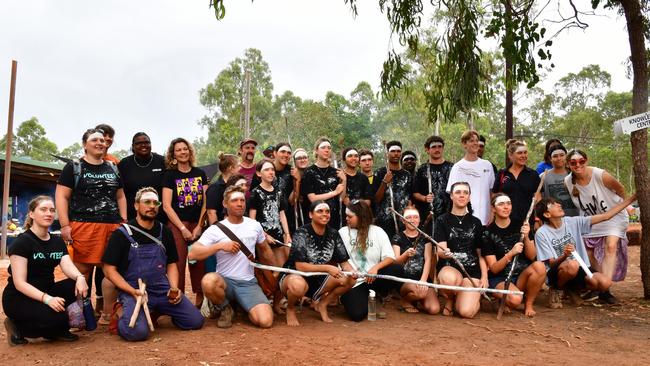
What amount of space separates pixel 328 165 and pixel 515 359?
10.1 feet

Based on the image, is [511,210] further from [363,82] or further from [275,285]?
[363,82]

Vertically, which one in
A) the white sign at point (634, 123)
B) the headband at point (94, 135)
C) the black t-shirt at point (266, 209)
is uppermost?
the white sign at point (634, 123)

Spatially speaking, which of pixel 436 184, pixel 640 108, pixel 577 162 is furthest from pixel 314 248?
pixel 640 108

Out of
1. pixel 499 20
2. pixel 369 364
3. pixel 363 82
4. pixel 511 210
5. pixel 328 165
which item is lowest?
pixel 369 364

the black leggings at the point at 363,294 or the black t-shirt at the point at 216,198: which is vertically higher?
the black t-shirt at the point at 216,198

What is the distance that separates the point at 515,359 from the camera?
4.15 metres

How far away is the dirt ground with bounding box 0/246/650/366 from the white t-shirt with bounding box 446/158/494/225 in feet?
4.42

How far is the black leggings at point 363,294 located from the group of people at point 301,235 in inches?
0.6

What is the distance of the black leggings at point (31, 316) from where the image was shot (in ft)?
14.8

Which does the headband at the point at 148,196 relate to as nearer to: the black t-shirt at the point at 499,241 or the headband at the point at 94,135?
the headband at the point at 94,135

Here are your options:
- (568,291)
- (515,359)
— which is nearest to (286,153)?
(515,359)

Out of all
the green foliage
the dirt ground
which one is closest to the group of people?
the dirt ground

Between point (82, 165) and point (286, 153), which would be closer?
point (82, 165)

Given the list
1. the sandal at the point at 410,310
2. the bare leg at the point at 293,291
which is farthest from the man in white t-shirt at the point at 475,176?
the bare leg at the point at 293,291
